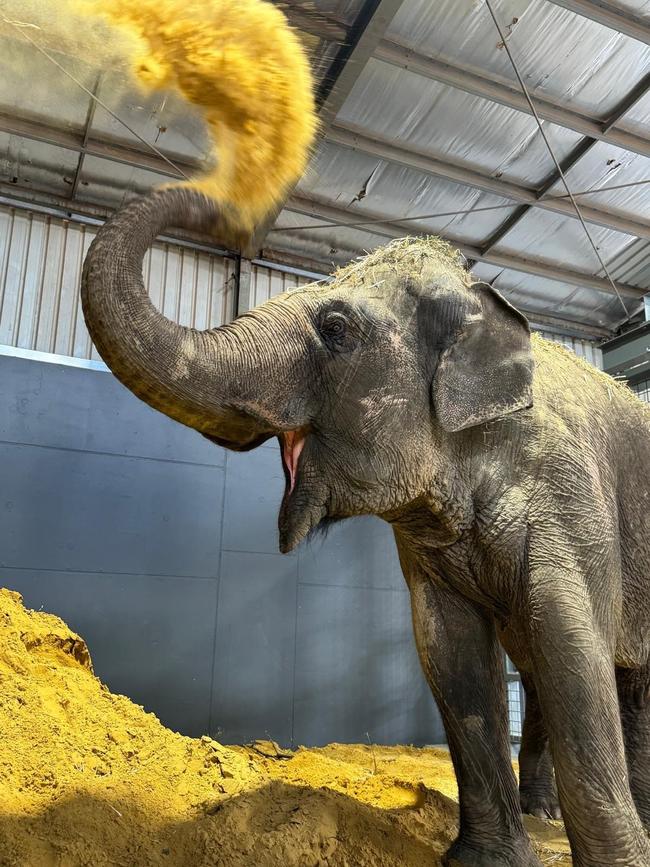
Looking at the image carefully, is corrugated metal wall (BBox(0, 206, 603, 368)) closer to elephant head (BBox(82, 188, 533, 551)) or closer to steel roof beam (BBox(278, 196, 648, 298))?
steel roof beam (BBox(278, 196, 648, 298))

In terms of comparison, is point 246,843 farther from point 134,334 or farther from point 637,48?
point 637,48

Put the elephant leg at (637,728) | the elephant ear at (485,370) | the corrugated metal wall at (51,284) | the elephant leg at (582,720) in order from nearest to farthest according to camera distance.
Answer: the elephant leg at (582,720), the elephant ear at (485,370), the elephant leg at (637,728), the corrugated metal wall at (51,284)

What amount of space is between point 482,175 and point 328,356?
592 cm

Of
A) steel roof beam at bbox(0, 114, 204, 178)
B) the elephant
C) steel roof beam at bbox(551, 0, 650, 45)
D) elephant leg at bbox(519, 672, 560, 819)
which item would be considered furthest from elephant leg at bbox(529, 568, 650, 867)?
steel roof beam at bbox(0, 114, 204, 178)

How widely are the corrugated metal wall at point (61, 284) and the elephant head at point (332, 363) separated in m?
5.39

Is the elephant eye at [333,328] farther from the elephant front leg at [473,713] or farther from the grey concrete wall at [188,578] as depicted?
the grey concrete wall at [188,578]

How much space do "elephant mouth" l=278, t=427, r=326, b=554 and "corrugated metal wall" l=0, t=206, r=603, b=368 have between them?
5584 millimetres

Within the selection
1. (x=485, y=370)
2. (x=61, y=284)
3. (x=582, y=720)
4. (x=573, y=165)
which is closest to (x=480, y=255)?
(x=573, y=165)

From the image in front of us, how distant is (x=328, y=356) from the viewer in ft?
8.29

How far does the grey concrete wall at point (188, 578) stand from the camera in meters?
6.59

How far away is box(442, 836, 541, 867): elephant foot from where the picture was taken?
2.88 metres

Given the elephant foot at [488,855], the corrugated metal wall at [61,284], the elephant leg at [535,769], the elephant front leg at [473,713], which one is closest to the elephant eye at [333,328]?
the elephant front leg at [473,713]

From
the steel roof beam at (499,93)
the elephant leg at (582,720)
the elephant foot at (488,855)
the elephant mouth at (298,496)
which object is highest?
the steel roof beam at (499,93)

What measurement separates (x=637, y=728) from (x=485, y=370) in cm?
227
